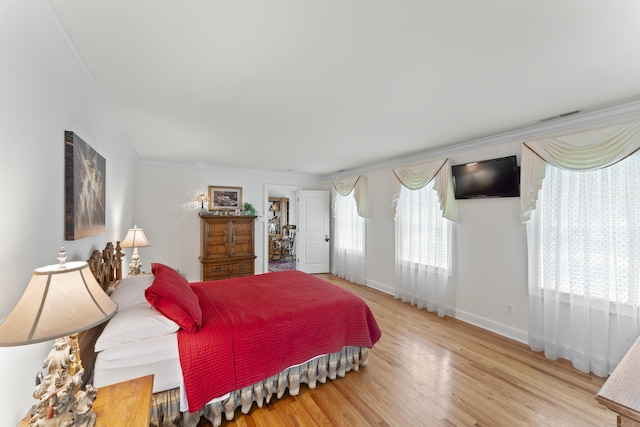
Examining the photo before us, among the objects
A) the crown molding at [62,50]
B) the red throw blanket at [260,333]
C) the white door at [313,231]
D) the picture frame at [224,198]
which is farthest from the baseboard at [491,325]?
the crown molding at [62,50]

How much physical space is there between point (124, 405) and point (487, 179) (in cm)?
405

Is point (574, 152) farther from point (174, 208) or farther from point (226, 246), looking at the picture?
point (174, 208)

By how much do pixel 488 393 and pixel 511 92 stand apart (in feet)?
8.35

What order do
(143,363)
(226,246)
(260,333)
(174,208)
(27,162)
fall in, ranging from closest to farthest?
(27,162)
(143,363)
(260,333)
(174,208)
(226,246)

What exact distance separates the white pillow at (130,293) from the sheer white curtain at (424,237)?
12.2 ft

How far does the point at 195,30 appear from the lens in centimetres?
144

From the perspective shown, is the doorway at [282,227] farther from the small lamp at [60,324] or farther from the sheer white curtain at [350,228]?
the small lamp at [60,324]

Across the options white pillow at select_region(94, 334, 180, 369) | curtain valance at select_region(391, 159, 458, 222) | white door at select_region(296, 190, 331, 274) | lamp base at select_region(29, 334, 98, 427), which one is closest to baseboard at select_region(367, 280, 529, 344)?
curtain valance at select_region(391, 159, 458, 222)

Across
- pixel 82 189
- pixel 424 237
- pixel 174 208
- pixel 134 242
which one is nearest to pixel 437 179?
pixel 424 237

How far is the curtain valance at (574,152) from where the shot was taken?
233 cm

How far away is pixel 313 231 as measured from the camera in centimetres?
644

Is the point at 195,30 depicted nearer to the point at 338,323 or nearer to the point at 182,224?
the point at 338,323

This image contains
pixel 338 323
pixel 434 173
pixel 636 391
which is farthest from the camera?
pixel 434 173

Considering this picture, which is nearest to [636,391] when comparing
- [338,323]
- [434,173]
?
[338,323]
